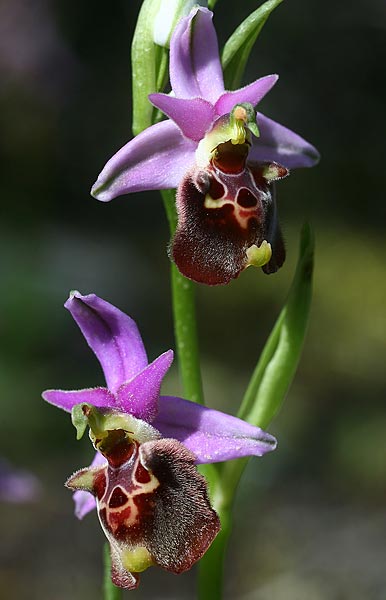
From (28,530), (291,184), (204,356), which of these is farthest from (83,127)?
(28,530)

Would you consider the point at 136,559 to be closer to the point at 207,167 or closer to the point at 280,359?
the point at 280,359

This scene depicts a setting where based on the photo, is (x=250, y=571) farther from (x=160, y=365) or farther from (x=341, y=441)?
(x=160, y=365)

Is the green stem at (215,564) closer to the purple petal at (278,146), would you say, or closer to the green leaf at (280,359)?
the green leaf at (280,359)

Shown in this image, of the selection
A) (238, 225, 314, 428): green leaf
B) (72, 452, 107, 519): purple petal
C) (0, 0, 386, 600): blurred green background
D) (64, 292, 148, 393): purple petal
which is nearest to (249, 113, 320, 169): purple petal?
(238, 225, 314, 428): green leaf

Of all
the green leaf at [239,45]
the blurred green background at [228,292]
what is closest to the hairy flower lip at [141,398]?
the green leaf at [239,45]

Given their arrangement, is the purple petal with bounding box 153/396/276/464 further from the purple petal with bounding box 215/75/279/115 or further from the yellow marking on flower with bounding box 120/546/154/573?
the purple petal with bounding box 215/75/279/115

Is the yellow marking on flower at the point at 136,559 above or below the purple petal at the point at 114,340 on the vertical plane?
below

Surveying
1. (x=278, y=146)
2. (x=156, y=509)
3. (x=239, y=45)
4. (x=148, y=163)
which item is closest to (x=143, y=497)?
(x=156, y=509)
